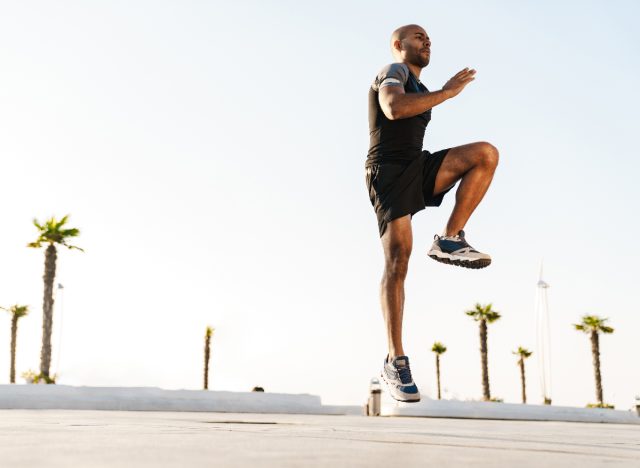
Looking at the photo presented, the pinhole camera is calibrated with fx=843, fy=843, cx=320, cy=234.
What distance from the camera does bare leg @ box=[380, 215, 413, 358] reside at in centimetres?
558

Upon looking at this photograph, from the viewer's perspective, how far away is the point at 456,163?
577 centimetres

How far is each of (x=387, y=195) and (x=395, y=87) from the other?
2.36ft

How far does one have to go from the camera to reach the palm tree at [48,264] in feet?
115

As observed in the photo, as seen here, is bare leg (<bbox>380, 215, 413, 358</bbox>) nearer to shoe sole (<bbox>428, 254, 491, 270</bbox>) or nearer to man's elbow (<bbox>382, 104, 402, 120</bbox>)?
shoe sole (<bbox>428, 254, 491, 270</bbox>)

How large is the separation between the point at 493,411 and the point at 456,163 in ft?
62.3

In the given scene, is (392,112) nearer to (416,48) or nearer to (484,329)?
(416,48)

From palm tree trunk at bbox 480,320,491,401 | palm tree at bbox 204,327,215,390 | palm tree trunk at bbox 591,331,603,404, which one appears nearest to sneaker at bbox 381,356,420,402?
palm tree at bbox 204,327,215,390

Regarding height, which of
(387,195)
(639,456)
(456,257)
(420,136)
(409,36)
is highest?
(409,36)

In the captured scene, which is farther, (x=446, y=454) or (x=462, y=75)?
(x=462, y=75)

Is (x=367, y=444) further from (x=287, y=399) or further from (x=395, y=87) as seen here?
(x=287, y=399)

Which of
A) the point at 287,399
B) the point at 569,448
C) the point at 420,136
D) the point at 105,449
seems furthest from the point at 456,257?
the point at 287,399

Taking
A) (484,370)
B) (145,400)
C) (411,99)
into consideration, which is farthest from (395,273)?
(484,370)

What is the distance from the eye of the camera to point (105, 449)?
2.69 metres

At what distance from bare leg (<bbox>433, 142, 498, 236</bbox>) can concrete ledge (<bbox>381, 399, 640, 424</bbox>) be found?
47.0 feet
